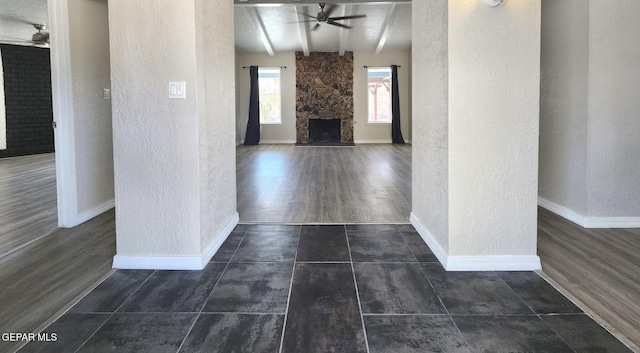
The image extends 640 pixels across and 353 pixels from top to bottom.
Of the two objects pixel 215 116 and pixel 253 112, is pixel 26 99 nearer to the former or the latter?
pixel 253 112

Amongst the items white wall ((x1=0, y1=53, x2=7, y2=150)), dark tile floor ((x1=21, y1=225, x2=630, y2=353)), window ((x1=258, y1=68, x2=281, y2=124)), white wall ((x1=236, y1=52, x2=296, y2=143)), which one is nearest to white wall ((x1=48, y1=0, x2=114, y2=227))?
dark tile floor ((x1=21, y1=225, x2=630, y2=353))

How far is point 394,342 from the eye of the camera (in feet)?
5.70

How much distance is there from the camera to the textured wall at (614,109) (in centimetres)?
340

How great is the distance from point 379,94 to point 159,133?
11.6m

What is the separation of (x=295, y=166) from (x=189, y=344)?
19.7 ft

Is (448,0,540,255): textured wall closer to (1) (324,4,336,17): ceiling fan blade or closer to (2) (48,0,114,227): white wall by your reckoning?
(2) (48,0,114,227): white wall

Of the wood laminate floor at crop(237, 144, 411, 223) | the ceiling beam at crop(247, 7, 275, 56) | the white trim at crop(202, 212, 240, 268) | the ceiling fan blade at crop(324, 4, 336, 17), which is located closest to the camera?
the white trim at crop(202, 212, 240, 268)

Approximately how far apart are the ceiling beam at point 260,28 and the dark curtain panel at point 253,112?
0.88 metres

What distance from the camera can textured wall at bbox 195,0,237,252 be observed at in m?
2.66

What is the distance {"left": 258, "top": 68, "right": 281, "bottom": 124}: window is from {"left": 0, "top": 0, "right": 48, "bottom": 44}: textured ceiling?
614 cm

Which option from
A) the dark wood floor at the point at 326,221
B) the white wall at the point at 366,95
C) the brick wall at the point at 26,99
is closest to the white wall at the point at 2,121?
the brick wall at the point at 26,99

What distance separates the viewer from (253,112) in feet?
43.6

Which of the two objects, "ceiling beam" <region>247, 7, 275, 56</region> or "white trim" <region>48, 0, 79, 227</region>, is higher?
"ceiling beam" <region>247, 7, 275, 56</region>

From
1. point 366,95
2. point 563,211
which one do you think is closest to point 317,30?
point 366,95
